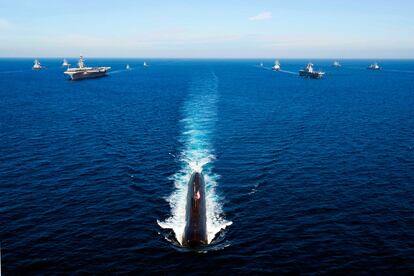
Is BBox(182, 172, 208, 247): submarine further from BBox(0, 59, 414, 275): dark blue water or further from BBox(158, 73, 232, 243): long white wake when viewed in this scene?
BBox(0, 59, 414, 275): dark blue water

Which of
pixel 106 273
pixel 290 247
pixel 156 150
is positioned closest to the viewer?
pixel 106 273

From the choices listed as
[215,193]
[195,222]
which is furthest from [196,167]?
[195,222]

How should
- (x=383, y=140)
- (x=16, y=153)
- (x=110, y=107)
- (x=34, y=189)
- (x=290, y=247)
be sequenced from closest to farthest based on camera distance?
(x=290, y=247)
(x=34, y=189)
(x=16, y=153)
(x=383, y=140)
(x=110, y=107)

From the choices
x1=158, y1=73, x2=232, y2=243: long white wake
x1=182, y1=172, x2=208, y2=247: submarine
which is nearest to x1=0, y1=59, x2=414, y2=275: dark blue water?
x1=158, y1=73, x2=232, y2=243: long white wake

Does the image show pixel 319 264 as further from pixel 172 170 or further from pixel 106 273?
pixel 172 170

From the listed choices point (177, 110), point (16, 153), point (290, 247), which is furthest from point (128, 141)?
point (290, 247)

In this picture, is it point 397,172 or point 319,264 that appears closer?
point 319,264

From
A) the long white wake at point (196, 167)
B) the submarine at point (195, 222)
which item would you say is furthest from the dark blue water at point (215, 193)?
the submarine at point (195, 222)
